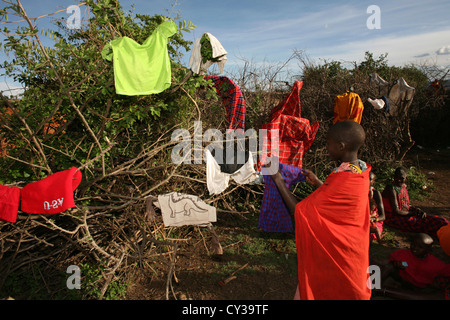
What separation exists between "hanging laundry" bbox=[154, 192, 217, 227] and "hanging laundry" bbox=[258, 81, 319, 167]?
1257 millimetres

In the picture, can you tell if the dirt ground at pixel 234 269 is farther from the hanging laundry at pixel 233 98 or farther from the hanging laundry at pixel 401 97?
the hanging laundry at pixel 401 97

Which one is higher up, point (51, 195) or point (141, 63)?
point (141, 63)

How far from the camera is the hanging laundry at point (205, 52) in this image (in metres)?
2.98

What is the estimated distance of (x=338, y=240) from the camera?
6.51 ft

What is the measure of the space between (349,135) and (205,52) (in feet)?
6.03

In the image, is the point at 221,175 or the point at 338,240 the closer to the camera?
the point at 338,240

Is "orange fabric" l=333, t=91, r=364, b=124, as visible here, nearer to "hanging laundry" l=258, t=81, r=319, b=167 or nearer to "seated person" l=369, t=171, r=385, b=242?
"hanging laundry" l=258, t=81, r=319, b=167

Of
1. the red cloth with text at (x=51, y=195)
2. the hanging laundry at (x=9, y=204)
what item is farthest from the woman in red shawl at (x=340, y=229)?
the hanging laundry at (x=9, y=204)

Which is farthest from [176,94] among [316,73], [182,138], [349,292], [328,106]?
[316,73]

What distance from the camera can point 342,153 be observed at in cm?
205

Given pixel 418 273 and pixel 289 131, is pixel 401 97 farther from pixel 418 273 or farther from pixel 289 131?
pixel 418 273

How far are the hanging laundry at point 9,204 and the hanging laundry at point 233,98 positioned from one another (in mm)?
2666

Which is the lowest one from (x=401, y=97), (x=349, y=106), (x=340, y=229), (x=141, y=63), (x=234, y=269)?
(x=234, y=269)

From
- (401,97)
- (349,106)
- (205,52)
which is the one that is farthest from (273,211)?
(401,97)
